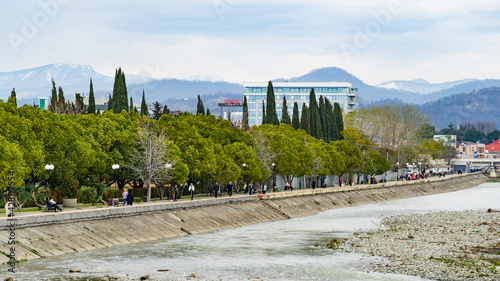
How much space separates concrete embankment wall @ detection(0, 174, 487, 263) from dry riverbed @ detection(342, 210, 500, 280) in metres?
13.3

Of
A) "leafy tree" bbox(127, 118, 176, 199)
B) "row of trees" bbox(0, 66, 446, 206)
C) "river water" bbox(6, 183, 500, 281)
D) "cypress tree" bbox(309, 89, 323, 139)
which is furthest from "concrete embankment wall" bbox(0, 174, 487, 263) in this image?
"cypress tree" bbox(309, 89, 323, 139)

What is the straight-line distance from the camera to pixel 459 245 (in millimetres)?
48812

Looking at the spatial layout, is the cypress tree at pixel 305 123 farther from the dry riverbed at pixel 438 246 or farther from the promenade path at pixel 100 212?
the dry riverbed at pixel 438 246

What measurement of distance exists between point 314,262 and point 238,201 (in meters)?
32.5

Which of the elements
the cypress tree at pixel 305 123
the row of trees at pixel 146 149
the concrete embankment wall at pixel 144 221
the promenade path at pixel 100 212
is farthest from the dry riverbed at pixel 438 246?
the cypress tree at pixel 305 123

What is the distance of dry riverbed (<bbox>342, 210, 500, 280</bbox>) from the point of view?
38.1 m

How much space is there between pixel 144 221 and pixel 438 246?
2267 centimetres

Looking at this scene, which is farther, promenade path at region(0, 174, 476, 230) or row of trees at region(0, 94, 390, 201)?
row of trees at region(0, 94, 390, 201)

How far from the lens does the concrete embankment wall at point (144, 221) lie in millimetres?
43688

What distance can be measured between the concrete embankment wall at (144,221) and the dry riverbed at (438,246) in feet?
43.6

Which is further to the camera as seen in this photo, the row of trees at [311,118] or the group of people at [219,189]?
the row of trees at [311,118]

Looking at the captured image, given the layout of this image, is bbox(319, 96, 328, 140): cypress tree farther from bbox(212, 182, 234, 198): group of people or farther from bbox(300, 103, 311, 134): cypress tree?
bbox(212, 182, 234, 198): group of people

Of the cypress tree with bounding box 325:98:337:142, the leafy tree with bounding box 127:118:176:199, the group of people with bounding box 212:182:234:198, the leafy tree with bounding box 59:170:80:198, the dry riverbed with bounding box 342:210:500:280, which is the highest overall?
the cypress tree with bounding box 325:98:337:142

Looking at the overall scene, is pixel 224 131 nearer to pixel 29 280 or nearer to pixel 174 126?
pixel 174 126
